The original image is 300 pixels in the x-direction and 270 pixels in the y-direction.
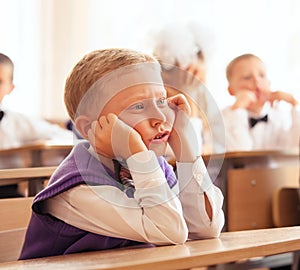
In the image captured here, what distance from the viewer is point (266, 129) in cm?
372

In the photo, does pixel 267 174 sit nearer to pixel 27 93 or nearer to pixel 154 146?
pixel 154 146

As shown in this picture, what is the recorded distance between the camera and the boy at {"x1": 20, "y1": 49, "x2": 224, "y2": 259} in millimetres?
1190

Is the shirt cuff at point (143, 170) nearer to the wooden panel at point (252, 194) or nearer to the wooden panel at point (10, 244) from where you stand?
the wooden panel at point (10, 244)

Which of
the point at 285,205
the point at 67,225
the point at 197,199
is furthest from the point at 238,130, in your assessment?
the point at 67,225

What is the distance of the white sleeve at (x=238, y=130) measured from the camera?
140 inches

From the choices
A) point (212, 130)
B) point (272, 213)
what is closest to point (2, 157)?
point (272, 213)

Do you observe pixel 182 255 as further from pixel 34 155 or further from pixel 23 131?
pixel 23 131

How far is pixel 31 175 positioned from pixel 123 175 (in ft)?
1.06

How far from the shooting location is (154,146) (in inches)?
48.9

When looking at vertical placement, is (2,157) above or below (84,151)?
below

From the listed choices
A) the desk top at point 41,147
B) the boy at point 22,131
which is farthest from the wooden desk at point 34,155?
the boy at point 22,131

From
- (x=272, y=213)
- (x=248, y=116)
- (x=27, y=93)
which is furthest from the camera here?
(x=27, y=93)

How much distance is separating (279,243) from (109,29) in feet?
13.2

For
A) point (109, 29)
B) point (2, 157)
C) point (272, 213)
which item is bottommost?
point (272, 213)
